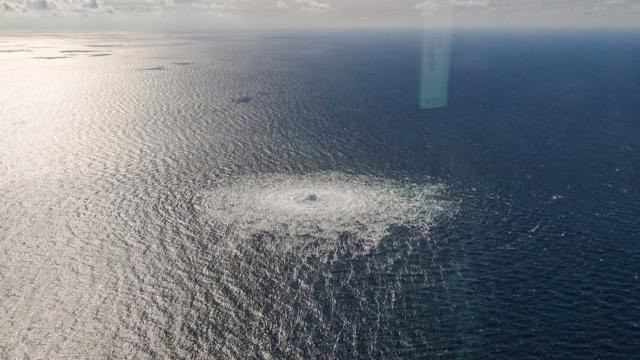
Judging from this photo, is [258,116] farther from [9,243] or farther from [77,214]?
[9,243]

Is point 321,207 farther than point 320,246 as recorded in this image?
Yes

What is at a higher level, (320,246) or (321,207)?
(321,207)

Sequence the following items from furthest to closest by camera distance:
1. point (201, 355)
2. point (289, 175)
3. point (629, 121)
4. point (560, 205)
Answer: point (629, 121) < point (289, 175) < point (560, 205) < point (201, 355)

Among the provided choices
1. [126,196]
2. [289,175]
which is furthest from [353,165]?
[126,196]

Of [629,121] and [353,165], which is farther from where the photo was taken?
[629,121]

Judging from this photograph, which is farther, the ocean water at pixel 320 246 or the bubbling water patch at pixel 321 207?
the bubbling water patch at pixel 321 207

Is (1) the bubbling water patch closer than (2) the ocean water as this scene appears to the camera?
No

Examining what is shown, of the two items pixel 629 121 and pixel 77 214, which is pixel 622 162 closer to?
pixel 629 121

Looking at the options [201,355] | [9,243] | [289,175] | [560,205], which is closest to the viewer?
[201,355]
